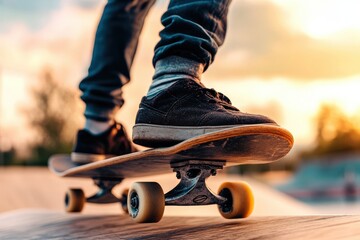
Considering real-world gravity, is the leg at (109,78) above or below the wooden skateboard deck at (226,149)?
above

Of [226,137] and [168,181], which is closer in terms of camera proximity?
[226,137]

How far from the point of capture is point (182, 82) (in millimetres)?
1929

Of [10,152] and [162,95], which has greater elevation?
[10,152]

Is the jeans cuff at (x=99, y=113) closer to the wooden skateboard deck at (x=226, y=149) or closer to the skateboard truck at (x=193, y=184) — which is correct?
the wooden skateboard deck at (x=226, y=149)

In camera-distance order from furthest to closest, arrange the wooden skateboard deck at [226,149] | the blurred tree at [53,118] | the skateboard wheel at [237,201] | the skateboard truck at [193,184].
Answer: the blurred tree at [53,118], the skateboard wheel at [237,201], the skateboard truck at [193,184], the wooden skateboard deck at [226,149]

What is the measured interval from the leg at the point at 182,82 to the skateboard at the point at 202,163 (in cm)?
8

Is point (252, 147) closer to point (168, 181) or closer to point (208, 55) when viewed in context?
point (208, 55)

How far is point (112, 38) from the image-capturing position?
268cm

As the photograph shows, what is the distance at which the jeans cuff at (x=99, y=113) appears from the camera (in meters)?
2.73

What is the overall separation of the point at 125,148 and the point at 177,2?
3.57 ft

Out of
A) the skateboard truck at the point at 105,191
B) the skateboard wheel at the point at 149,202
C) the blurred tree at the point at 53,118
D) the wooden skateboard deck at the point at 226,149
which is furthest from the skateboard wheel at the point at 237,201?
the blurred tree at the point at 53,118

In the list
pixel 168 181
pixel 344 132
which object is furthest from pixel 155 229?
pixel 344 132

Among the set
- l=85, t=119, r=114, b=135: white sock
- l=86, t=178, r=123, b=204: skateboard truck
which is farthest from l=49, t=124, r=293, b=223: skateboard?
l=86, t=178, r=123, b=204: skateboard truck

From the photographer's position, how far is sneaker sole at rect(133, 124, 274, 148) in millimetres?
1843
